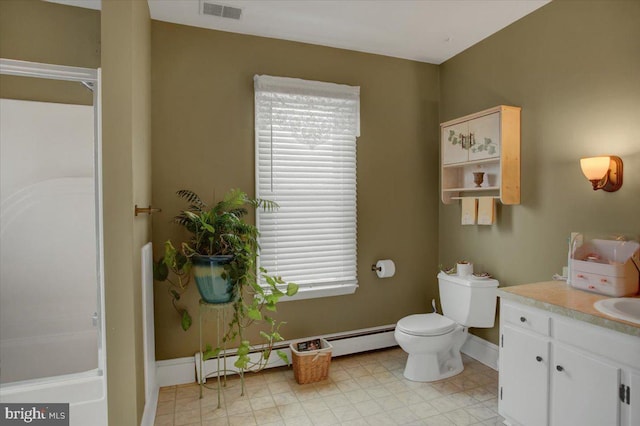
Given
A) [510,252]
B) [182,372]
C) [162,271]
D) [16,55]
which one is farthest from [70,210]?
[510,252]

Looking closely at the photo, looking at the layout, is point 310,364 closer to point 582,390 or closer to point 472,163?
point 582,390

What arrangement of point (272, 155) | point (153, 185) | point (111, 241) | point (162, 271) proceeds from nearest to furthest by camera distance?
point (111, 241), point (162, 271), point (153, 185), point (272, 155)

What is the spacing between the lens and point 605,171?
79.7 inches

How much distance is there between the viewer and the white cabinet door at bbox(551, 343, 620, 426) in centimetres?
155

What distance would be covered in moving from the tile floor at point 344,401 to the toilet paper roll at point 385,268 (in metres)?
0.76

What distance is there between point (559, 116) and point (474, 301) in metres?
1.44

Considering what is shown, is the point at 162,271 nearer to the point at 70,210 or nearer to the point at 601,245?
the point at 70,210

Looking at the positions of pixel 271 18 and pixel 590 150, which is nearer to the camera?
pixel 590 150

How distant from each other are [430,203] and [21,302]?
3313mm

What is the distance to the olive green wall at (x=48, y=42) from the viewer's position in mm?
2055

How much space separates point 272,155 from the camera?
9.48 ft

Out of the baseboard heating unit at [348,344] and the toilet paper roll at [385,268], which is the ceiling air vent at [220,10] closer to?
the toilet paper roll at [385,268]

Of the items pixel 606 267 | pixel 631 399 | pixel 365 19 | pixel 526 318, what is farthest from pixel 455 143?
pixel 631 399

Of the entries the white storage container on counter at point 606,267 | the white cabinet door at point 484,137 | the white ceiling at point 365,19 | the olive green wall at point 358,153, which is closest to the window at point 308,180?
the olive green wall at point 358,153
